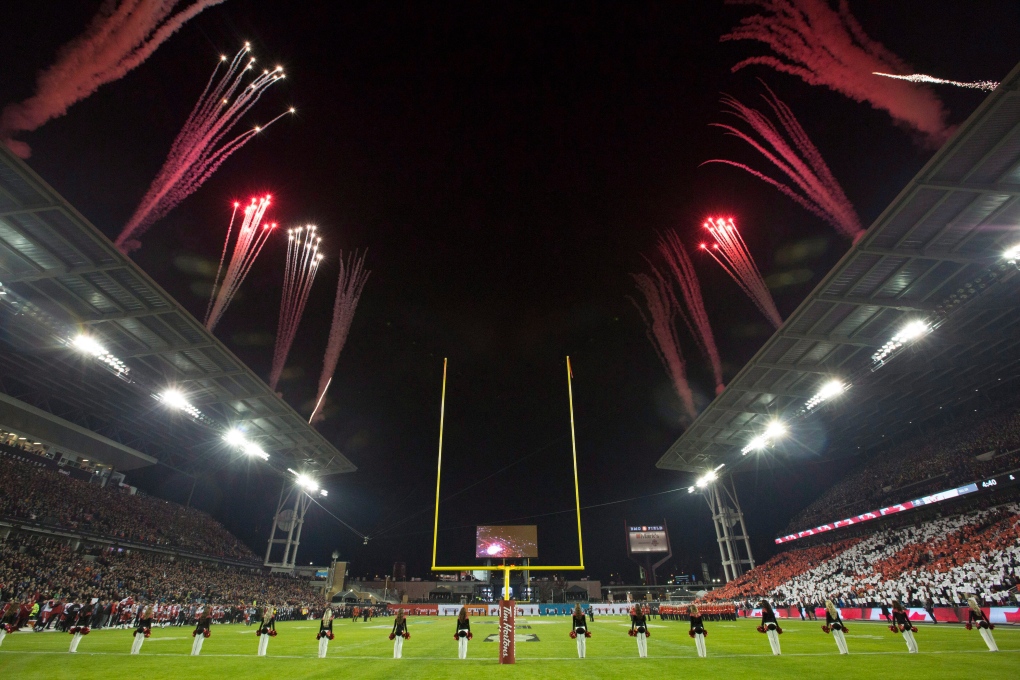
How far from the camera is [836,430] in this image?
143 feet

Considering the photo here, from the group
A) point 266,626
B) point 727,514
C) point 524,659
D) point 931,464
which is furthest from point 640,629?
point 727,514

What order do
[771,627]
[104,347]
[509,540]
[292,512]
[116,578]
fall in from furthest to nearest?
[292,512] < [509,540] < [116,578] < [104,347] < [771,627]

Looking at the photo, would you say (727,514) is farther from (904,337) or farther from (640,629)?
(640,629)

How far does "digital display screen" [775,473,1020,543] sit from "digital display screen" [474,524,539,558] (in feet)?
93.8

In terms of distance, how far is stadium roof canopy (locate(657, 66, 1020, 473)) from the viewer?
1855 cm

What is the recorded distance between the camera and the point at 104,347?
99.0 feet

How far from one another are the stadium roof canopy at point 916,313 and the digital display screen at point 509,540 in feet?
77.1

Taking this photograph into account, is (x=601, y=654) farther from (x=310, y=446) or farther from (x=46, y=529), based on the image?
(x=310, y=446)

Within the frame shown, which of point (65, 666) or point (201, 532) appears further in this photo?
point (201, 532)

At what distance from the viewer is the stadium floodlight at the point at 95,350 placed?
2816 cm

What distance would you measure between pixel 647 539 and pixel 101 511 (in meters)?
58.7

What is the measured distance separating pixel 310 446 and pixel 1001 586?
174ft

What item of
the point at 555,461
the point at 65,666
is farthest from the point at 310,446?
the point at 65,666

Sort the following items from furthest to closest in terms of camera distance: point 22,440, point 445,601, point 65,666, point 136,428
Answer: point 445,601
point 136,428
point 22,440
point 65,666
